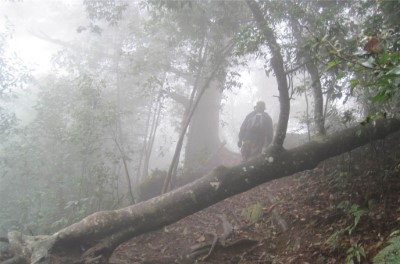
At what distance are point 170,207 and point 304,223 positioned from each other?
8.15 feet

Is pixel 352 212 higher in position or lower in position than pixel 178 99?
lower

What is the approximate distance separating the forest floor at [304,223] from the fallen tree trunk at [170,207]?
0.47 m

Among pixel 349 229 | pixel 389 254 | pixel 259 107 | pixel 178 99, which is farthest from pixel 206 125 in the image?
pixel 389 254

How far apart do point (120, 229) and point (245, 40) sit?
461cm

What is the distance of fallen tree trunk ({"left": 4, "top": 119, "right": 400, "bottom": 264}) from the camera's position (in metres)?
6.04

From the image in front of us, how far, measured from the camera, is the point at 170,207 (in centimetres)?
681

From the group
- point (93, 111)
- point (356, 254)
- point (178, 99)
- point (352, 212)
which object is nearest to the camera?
point (356, 254)

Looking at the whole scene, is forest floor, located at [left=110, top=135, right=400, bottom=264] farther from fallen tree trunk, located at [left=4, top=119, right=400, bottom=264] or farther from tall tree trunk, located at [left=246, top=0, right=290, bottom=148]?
tall tree trunk, located at [left=246, top=0, right=290, bottom=148]

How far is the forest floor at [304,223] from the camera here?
4680mm

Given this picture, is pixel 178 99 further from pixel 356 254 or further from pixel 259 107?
pixel 356 254

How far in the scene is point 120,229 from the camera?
21.1ft

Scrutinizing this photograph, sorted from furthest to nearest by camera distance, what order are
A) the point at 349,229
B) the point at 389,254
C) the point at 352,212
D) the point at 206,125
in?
1. the point at 206,125
2. the point at 352,212
3. the point at 349,229
4. the point at 389,254

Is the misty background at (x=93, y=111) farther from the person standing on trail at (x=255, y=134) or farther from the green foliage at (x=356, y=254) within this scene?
the green foliage at (x=356, y=254)

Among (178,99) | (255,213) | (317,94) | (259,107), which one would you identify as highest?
(178,99)
